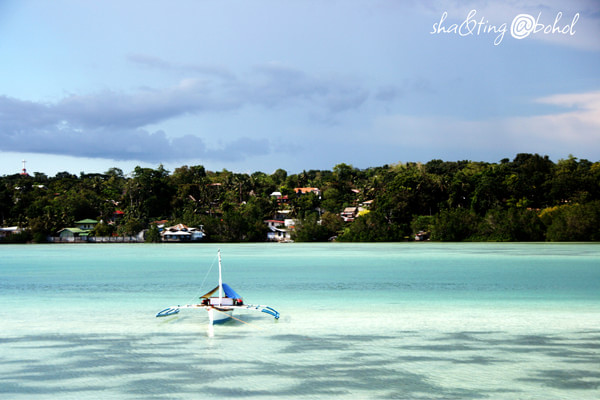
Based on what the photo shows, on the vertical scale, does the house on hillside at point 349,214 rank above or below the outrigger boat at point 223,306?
above

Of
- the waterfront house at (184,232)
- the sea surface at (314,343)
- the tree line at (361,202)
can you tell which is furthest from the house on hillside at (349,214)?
the sea surface at (314,343)

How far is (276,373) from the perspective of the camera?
12.7 metres

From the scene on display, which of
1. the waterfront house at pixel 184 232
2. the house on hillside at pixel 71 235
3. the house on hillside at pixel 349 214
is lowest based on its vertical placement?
the house on hillside at pixel 71 235

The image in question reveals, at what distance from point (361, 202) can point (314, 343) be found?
87335 mm

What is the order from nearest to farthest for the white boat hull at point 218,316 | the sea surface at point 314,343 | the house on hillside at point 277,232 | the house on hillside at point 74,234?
the sea surface at point 314,343
the white boat hull at point 218,316
the house on hillside at point 74,234
the house on hillside at point 277,232

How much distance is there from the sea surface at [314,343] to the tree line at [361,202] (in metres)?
49.4

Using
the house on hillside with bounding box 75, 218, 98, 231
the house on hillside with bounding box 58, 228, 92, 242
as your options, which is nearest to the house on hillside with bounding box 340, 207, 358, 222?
the house on hillside with bounding box 58, 228, 92, 242

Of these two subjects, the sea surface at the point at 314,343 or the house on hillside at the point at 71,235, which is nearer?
the sea surface at the point at 314,343

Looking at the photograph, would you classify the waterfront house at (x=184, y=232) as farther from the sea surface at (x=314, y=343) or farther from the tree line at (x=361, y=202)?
the sea surface at (x=314, y=343)

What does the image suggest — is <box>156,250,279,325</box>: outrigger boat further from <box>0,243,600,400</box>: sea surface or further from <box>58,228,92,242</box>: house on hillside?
<box>58,228,92,242</box>: house on hillside

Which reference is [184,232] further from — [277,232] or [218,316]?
[218,316]

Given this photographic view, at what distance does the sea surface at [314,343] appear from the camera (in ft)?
38.2

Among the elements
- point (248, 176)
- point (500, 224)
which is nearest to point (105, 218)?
point (248, 176)

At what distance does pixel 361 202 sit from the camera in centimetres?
Result: 10231
